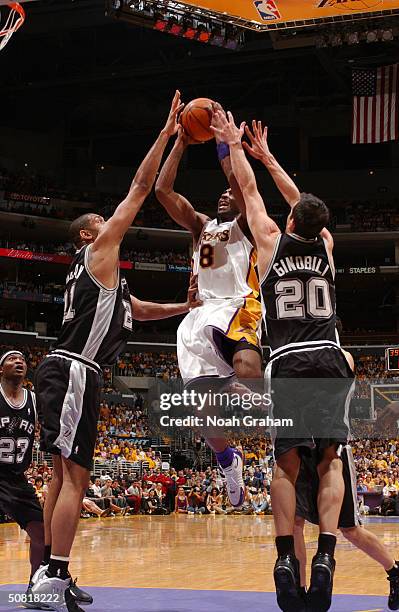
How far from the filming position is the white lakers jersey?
258 inches

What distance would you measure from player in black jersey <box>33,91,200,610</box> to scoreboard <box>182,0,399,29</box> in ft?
27.3

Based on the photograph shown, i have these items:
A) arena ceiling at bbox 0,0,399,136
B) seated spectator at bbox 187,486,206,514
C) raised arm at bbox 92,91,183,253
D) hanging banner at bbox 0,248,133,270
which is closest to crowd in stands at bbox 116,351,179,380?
hanging banner at bbox 0,248,133,270

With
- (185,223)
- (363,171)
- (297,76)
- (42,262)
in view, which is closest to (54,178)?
(42,262)

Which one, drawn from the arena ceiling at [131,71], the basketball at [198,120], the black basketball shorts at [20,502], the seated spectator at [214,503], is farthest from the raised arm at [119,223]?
the arena ceiling at [131,71]

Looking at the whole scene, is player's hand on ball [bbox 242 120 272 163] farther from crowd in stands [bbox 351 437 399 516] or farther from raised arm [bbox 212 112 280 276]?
crowd in stands [bbox 351 437 399 516]

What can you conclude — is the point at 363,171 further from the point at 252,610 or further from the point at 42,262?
the point at 252,610

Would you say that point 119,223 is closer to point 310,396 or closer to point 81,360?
point 81,360

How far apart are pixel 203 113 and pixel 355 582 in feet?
15.2

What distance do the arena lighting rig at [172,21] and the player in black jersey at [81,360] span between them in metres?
12.6

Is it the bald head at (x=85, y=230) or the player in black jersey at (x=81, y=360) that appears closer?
the player in black jersey at (x=81, y=360)

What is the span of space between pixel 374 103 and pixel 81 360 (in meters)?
20.6

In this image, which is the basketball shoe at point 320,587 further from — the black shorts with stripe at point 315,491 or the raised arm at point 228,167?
the raised arm at point 228,167

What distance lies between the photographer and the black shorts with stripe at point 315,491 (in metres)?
5.37

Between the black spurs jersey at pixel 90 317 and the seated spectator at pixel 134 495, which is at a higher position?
the black spurs jersey at pixel 90 317
